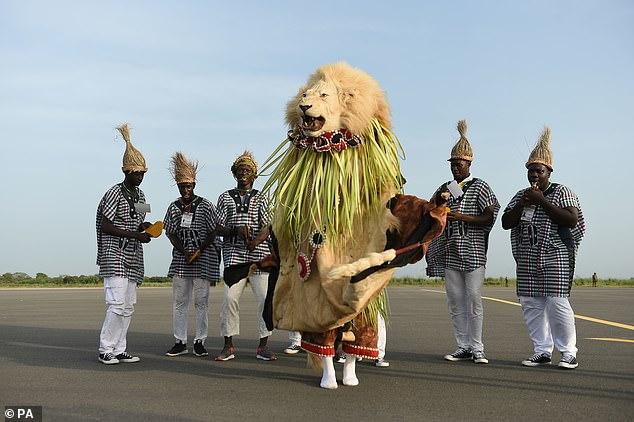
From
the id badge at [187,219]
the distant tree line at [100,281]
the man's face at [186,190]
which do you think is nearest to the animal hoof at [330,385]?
the id badge at [187,219]

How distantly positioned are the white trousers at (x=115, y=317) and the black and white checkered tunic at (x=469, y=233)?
364 centimetres

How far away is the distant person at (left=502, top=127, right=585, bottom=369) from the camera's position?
25.3 ft

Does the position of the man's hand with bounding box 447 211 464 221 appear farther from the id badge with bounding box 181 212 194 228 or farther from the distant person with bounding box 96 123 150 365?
the distant person with bounding box 96 123 150 365

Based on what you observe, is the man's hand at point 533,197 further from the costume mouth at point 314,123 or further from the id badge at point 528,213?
the costume mouth at point 314,123

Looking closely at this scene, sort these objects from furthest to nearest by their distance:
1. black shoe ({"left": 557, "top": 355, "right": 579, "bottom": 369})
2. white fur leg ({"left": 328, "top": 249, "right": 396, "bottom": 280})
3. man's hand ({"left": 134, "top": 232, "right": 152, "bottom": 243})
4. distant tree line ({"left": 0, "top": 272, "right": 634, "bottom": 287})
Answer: distant tree line ({"left": 0, "top": 272, "right": 634, "bottom": 287}) → man's hand ({"left": 134, "top": 232, "right": 152, "bottom": 243}) → black shoe ({"left": 557, "top": 355, "right": 579, "bottom": 369}) → white fur leg ({"left": 328, "top": 249, "right": 396, "bottom": 280})

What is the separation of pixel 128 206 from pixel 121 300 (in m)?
1.06

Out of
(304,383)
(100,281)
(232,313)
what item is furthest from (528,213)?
(100,281)

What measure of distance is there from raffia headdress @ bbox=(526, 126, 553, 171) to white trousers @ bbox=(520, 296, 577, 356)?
1.49m

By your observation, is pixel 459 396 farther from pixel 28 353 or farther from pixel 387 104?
pixel 28 353

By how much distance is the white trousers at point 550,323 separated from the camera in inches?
303

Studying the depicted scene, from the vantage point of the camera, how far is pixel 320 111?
641 cm

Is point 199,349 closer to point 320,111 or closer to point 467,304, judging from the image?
point 467,304

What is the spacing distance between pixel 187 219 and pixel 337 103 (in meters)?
3.04

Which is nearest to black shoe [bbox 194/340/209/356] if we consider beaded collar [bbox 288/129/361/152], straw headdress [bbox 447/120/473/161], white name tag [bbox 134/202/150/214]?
white name tag [bbox 134/202/150/214]
